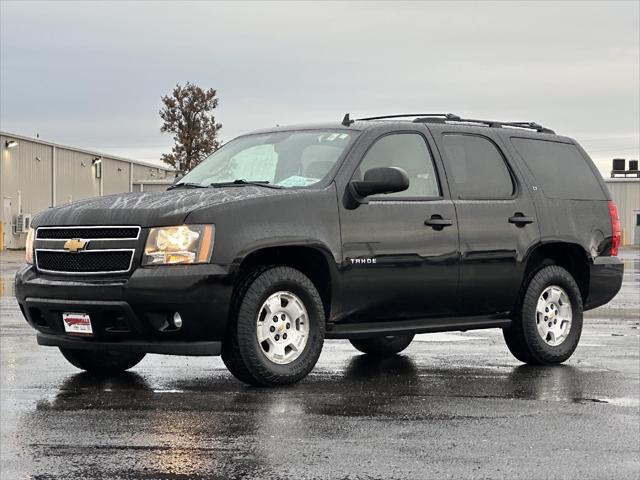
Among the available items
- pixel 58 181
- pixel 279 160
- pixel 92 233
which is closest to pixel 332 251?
pixel 279 160

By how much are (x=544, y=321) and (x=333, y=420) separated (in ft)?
12.0

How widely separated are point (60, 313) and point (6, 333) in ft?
12.7

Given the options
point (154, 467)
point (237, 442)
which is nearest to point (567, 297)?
point (237, 442)

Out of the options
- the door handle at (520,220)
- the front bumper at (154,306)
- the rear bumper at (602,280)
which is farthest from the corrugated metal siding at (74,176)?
the front bumper at (154,306)

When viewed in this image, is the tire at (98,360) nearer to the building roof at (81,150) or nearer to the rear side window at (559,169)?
the rear side window at (559,169)

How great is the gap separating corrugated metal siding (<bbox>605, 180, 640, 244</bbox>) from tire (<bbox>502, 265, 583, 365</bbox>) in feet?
191

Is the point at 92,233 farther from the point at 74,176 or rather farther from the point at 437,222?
the point at 74,176

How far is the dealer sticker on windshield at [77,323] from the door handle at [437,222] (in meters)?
2.70

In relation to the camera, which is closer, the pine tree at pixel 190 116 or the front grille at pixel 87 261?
the front grille at pixel 87 261

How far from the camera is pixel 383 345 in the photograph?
10258 millimetres

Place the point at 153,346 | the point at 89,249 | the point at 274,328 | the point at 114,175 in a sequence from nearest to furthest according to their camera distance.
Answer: the point at 153,346 < the point at 89,249 < the point at 274,328 < the point at 114,175

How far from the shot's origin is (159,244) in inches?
305

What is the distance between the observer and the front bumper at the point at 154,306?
7648 millimetres

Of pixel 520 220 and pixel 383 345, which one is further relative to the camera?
pixel 383 345
